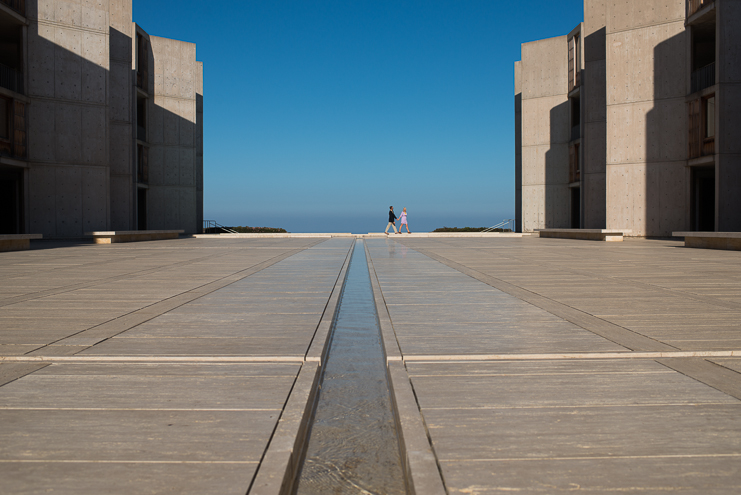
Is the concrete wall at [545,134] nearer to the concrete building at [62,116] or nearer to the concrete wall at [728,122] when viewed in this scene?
the concrete wall at [728,122]

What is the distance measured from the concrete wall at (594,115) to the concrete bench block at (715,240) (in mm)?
10286

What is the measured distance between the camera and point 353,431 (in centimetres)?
264

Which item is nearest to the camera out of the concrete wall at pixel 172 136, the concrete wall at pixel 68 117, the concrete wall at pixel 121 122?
the concrete wall at pixel 68 117

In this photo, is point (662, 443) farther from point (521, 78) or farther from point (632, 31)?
point (521, 78)

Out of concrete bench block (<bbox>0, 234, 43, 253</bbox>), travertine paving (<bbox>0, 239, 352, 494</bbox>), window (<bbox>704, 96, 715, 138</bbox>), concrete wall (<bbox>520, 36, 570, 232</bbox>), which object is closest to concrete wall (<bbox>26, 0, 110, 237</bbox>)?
concrete bench block (<bbox>0, 234, 43, 253</bbox>)

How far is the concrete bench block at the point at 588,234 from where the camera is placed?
887 inches

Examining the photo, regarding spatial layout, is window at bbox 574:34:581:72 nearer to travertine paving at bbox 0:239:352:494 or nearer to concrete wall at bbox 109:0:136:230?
concrete wall at bbox 109:0:136:230

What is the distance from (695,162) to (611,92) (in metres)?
4.70

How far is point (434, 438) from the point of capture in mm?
2330

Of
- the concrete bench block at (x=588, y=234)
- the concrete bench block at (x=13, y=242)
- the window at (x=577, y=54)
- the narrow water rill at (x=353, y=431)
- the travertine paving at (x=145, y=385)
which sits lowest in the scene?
the narrow water rill at (x=353, y=431)

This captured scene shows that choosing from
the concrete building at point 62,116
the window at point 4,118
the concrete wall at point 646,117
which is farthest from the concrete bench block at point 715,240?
the window at point 4,118

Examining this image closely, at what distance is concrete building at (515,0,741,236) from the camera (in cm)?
2048

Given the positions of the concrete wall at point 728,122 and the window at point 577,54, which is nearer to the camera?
the concrete wall at point 728,122

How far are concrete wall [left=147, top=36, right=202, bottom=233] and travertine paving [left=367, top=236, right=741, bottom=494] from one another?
99.9ft
